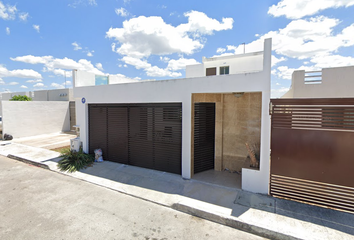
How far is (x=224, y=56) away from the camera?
A: 16516 mm

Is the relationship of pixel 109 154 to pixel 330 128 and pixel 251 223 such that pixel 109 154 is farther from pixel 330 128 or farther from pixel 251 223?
pixel 330 128

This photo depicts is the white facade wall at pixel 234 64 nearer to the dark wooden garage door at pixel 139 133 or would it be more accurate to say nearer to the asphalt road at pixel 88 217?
the dark wooden garage door at pixel 139 133

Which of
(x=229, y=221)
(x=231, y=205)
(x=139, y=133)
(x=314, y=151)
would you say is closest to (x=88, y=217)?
(x=229, y=221)

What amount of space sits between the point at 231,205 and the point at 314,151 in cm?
269

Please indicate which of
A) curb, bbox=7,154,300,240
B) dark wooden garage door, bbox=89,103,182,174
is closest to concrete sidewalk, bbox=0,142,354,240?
curb, bbox=7,154,300,240

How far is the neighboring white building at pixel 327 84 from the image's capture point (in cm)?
1095

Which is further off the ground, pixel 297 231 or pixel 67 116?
pixel 67 116

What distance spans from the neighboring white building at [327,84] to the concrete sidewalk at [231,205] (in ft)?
29.6

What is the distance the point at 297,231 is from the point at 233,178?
2.93m

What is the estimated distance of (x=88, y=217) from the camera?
468 cm

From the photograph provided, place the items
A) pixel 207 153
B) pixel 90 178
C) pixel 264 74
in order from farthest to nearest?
pixel 207 153 → pixel 90 178 → pixel 264 74

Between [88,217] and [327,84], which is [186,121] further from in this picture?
[327,84]

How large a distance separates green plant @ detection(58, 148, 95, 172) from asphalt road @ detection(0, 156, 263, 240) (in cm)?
148

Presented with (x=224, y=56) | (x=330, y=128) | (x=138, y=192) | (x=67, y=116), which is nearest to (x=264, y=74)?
(x=330, y=128)
